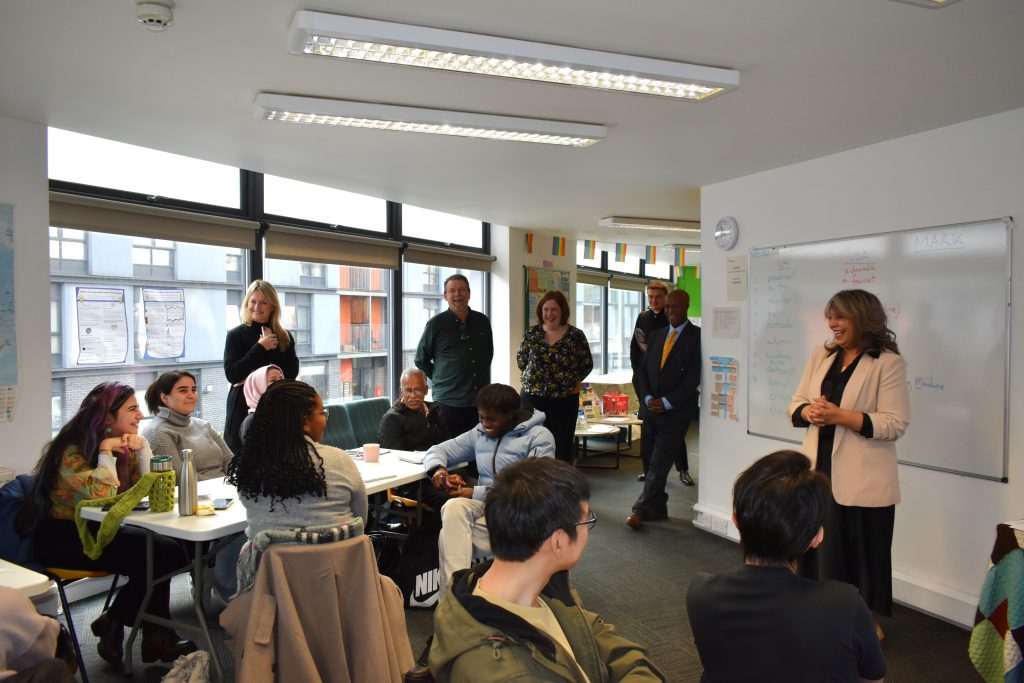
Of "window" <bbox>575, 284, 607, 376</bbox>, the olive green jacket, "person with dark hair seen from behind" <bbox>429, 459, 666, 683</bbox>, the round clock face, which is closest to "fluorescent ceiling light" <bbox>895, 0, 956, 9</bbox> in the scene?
"person with dark hair seen from behind" <bbox>429, 459, 666, 683</bbox>

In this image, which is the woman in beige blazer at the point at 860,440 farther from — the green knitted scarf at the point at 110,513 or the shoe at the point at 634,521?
the green knitted scarf at the point at 110,513

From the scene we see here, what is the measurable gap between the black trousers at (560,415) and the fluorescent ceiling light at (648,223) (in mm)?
1786

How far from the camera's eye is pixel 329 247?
16.1 feet

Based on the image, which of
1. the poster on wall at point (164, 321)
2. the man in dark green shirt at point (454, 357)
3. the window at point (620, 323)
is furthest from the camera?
the window at point (620, 323)

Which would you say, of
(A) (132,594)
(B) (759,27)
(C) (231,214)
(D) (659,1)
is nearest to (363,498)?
(A) (132,594)

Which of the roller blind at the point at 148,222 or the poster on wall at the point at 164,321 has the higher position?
the roller blind at the point at 148,222

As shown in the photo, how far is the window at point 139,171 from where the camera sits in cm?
359

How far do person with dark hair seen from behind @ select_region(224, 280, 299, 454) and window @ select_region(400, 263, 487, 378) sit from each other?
174 cm

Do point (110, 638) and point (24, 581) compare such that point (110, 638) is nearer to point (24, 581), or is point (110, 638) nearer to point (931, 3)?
point (24, 581)

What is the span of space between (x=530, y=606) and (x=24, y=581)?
161 centimetres

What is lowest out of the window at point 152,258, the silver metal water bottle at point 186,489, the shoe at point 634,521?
the shoe at point 634,521

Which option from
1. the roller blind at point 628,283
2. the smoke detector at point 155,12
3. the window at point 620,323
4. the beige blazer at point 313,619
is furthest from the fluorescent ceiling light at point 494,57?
the window at point 620,323

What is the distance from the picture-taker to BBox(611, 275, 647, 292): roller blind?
29.9 ft

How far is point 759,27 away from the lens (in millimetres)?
2182
